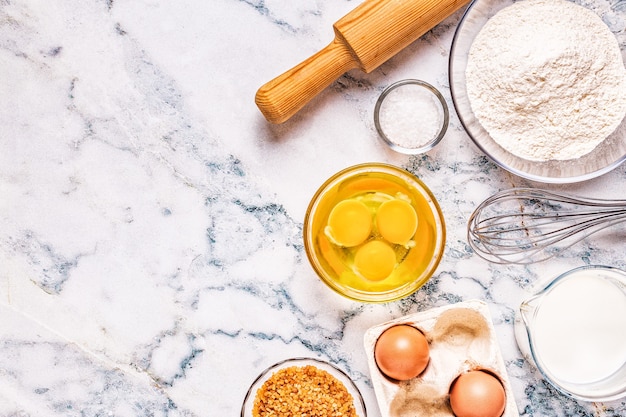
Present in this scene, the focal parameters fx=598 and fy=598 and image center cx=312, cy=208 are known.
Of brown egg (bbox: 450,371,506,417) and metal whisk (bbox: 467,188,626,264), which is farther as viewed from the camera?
metal whisk (bbox: 467,188,626,264)

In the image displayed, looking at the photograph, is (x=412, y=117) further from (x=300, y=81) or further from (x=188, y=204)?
(x=188, y=204)

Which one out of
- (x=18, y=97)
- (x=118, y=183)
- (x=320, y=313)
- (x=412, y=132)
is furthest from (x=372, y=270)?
(x=18, y=97)

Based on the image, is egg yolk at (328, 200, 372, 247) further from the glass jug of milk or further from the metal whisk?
the glass jug of milk

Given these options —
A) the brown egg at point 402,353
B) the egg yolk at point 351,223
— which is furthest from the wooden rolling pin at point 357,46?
the brown egg at point 402,353

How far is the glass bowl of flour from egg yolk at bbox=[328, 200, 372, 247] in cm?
28

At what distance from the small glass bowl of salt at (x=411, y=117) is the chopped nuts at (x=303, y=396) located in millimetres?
519

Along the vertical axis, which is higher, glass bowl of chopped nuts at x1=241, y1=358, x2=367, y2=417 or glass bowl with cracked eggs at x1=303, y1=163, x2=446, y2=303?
glass bowl with cracked eggs at x1=303, y1=163, x2=446, y2=303

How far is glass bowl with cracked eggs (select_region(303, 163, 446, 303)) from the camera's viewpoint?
1.22 meters

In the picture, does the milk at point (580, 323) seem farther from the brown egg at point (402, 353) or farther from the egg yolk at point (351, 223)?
the egg yolk at point (351, 223)

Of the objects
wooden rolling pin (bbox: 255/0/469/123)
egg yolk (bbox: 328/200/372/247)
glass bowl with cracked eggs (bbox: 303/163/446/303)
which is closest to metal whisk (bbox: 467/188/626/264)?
glass bowl with cracked eggs (bbox: 303/163/446/303)

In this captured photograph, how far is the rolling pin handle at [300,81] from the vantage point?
4.05 feet

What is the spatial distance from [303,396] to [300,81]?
0.66 meters

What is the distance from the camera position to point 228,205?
1.34 meters

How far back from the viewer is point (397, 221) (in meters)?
1.21
